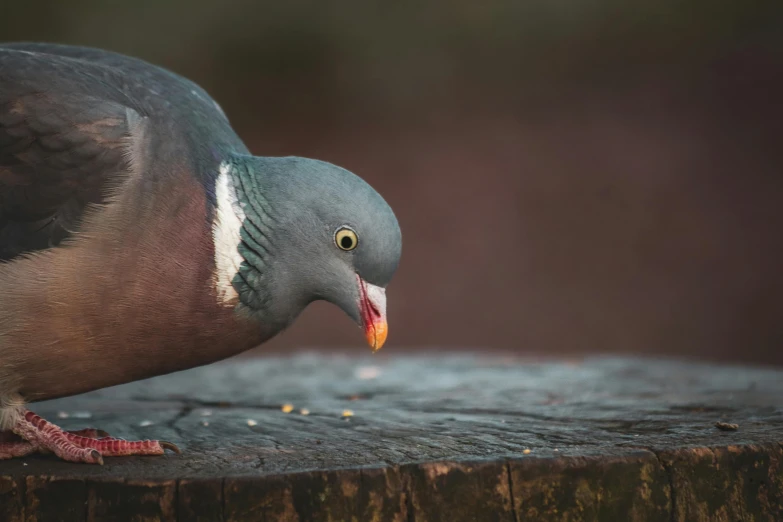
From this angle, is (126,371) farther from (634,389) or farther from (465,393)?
(634,389)

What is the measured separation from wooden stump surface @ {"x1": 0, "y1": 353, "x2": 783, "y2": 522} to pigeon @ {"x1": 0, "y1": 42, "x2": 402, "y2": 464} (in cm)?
25

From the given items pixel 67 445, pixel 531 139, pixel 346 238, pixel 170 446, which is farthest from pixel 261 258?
pixel 531 139

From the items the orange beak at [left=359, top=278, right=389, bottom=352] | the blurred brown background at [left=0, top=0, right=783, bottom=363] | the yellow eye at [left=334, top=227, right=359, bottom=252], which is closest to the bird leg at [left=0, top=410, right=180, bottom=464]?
the orange beak at [left=359, top=278, right=389, bottom=352]

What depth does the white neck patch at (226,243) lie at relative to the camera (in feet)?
9.23

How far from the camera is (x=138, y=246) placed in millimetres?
2762

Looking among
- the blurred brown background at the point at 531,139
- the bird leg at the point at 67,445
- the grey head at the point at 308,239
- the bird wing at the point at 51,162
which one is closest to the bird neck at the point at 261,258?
the grey head at the point at 308,239

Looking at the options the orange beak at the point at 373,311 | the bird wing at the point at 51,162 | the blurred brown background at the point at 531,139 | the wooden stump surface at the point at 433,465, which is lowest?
the wooden stump surface at the point at 433,465

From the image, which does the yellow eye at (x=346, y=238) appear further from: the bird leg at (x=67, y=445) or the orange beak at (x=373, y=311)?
the bird leg at (x=67, y=445)

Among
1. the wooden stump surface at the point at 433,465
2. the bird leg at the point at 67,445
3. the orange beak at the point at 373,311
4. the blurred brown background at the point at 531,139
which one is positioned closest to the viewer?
the wooden stump surface at the point at 433,465

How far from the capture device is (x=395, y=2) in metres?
10.6

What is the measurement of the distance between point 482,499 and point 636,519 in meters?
0.42

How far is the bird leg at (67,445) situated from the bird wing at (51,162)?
0.53m

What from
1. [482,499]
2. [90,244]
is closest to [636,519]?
[482,499]

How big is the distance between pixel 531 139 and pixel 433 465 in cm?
891
